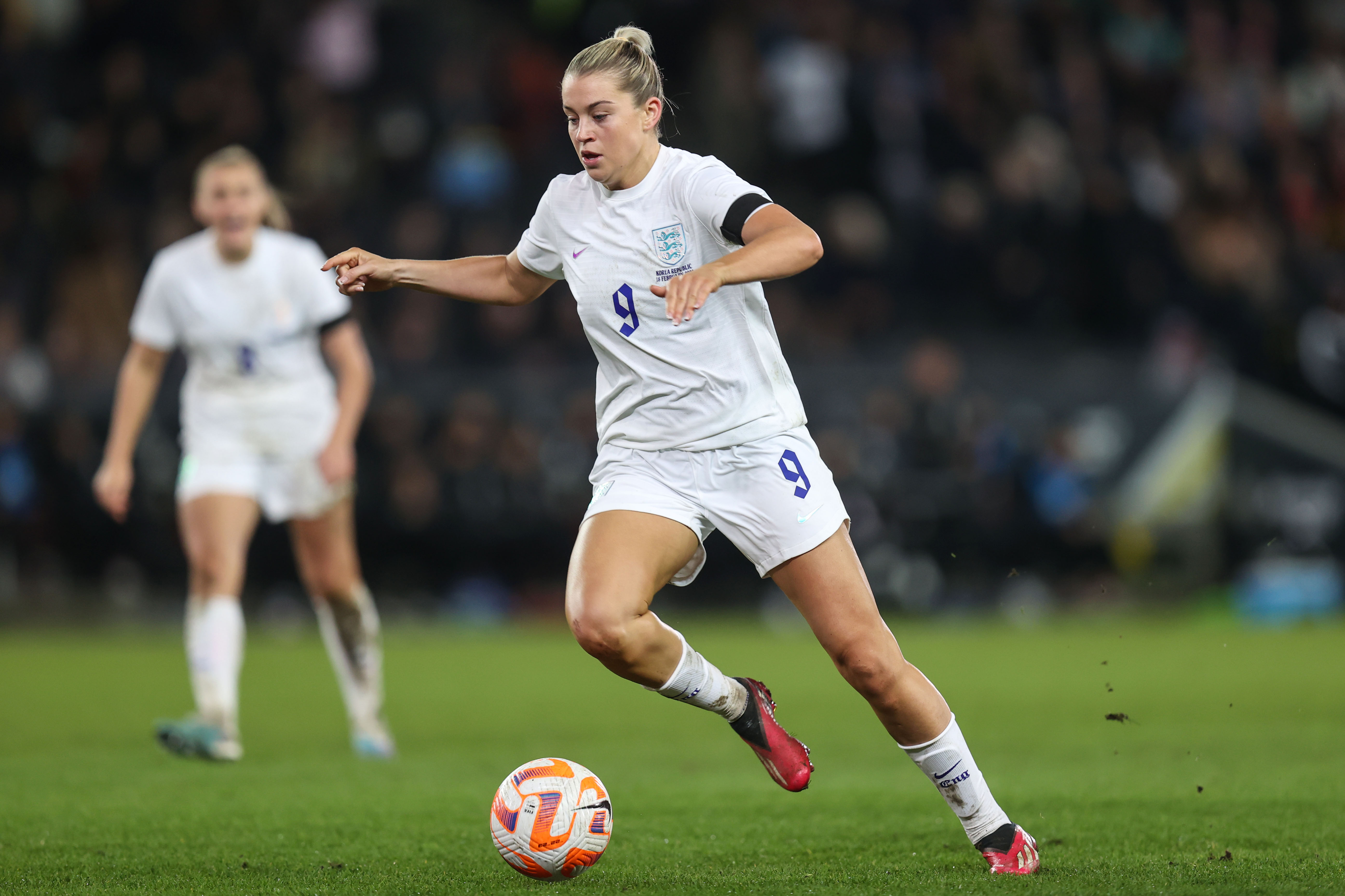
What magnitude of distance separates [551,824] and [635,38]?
234 cm

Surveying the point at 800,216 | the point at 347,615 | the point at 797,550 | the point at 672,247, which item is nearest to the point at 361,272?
the point at 672,247

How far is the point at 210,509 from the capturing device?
7.27 metres

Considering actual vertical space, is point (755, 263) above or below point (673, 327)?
above

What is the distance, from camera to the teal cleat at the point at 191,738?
21.9 feet

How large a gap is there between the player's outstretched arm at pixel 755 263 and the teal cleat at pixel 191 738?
3445mm

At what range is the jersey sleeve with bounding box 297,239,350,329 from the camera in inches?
296

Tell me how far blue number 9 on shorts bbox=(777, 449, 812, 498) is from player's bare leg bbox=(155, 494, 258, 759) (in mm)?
3237

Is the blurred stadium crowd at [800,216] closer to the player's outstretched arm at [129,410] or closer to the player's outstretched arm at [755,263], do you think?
the player's outstretched arm at [129,410]

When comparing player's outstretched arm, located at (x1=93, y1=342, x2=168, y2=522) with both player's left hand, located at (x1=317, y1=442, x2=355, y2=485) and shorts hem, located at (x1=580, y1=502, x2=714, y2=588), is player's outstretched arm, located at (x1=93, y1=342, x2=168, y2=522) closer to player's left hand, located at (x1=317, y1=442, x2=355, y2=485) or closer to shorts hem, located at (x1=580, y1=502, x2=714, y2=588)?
player's left hand, located at (x1=317, y1=442, x2=355, y2=485)

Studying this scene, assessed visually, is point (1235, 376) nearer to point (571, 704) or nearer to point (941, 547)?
point (941, 547)

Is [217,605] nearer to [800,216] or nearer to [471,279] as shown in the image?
[471,279]

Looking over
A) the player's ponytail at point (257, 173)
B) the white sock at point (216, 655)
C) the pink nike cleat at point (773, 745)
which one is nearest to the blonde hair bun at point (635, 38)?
the pink nike cleat at point (773, 745)

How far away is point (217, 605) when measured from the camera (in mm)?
7172

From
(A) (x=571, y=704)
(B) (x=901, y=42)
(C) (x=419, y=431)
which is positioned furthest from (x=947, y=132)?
(A) (x=571, y=704)
